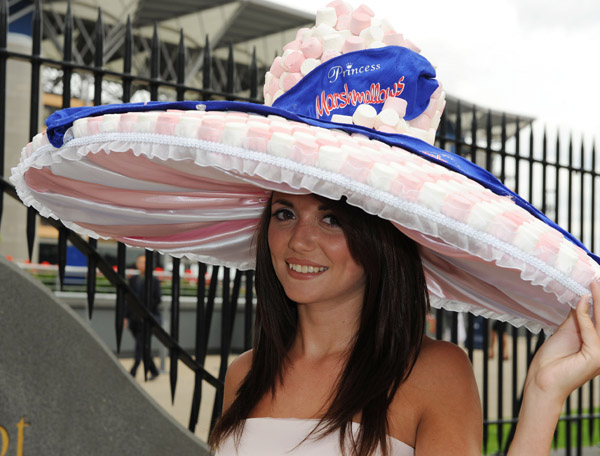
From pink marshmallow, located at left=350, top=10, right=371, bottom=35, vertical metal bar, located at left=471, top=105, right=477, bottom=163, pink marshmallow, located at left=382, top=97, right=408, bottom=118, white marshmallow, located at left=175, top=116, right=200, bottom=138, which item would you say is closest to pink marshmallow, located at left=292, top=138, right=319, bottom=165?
white marshmallow, located at left=175, top=116, right=200, bottom=138

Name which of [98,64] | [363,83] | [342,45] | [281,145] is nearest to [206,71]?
[98,64]

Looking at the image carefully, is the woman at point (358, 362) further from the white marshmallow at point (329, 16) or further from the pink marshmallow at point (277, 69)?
the white marshmallow at point (329, 16)

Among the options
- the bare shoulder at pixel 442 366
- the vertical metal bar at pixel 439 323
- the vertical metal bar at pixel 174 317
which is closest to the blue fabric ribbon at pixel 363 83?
the bare shoulder at pixel 442 366

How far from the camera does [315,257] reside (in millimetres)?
1887

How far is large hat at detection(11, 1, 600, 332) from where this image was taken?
1.35m

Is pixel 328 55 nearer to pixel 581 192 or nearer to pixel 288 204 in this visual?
pixel 288 204

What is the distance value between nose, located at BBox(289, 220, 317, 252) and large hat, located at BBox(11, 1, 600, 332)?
8.6 inches

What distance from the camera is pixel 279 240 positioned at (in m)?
2.00

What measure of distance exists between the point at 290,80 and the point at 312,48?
0.11 meters

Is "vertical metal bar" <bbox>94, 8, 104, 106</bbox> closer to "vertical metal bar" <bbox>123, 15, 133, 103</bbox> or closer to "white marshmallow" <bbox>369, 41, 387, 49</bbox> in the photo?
"vertical metal bar" <bbox>123, 15, 133, 103</bbox>

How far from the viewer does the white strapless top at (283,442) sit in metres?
1.80

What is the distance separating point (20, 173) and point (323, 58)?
959mm

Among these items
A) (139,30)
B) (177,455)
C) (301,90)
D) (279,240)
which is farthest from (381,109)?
(139,30)

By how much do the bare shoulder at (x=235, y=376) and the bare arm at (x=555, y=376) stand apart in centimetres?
106
